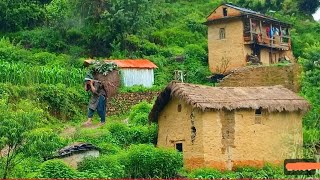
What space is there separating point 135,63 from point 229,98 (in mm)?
12019

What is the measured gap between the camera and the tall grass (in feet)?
102

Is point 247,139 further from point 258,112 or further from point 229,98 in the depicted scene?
point 229,98

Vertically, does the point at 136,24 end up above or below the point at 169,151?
above

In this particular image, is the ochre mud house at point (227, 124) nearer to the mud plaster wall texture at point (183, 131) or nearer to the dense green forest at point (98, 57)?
the mud plaster wall texture at point (183, 131)

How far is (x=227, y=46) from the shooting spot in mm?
41438

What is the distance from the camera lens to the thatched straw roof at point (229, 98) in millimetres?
24547

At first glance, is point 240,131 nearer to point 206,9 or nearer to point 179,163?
point 179,163

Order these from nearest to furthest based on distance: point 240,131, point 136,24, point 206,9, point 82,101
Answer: point 240,131 → point 82,101 → point 136,24 → point 206,9

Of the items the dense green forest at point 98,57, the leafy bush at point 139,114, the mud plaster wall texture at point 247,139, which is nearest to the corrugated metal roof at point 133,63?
the dense green forest at point 98,57

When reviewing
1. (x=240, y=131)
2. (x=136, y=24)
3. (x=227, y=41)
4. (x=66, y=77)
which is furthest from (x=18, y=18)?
(x=240, y=131)

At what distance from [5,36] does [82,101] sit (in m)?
11.5

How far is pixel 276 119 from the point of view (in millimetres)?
26125

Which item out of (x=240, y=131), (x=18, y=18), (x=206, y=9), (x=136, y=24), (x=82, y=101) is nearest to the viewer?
(x=240, y=131)

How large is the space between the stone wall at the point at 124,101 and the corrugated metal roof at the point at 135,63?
2267 mm
